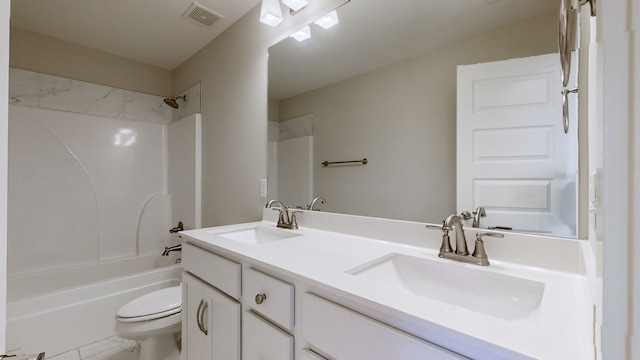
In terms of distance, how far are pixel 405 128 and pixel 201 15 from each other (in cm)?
178

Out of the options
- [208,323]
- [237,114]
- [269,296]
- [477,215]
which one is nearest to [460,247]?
[477,215]

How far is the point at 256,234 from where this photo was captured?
1618mm

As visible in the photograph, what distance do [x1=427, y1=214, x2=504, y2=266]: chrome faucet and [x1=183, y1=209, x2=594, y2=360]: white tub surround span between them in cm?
3

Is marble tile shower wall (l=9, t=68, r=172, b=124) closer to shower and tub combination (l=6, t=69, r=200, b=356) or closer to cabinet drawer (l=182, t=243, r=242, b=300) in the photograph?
shower and tub combination (l=6, t=69, r=200, b=356)

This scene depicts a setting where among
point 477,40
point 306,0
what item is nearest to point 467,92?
point 477,40

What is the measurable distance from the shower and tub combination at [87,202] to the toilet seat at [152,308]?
62 cm

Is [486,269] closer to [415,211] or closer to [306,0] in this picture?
[415,211]

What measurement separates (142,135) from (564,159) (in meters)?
3.27

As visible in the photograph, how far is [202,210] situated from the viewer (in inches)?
95.2

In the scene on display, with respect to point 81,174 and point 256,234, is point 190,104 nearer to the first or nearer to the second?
point 81,174

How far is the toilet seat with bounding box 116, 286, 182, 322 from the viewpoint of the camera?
1482 millimetres

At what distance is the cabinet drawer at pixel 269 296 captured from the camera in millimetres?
813

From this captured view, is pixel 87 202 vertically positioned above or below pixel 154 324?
above

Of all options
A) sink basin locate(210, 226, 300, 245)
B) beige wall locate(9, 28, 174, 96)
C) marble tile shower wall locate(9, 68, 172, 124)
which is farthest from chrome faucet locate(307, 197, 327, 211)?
beige wall locate(9, 28, 174, 96)
